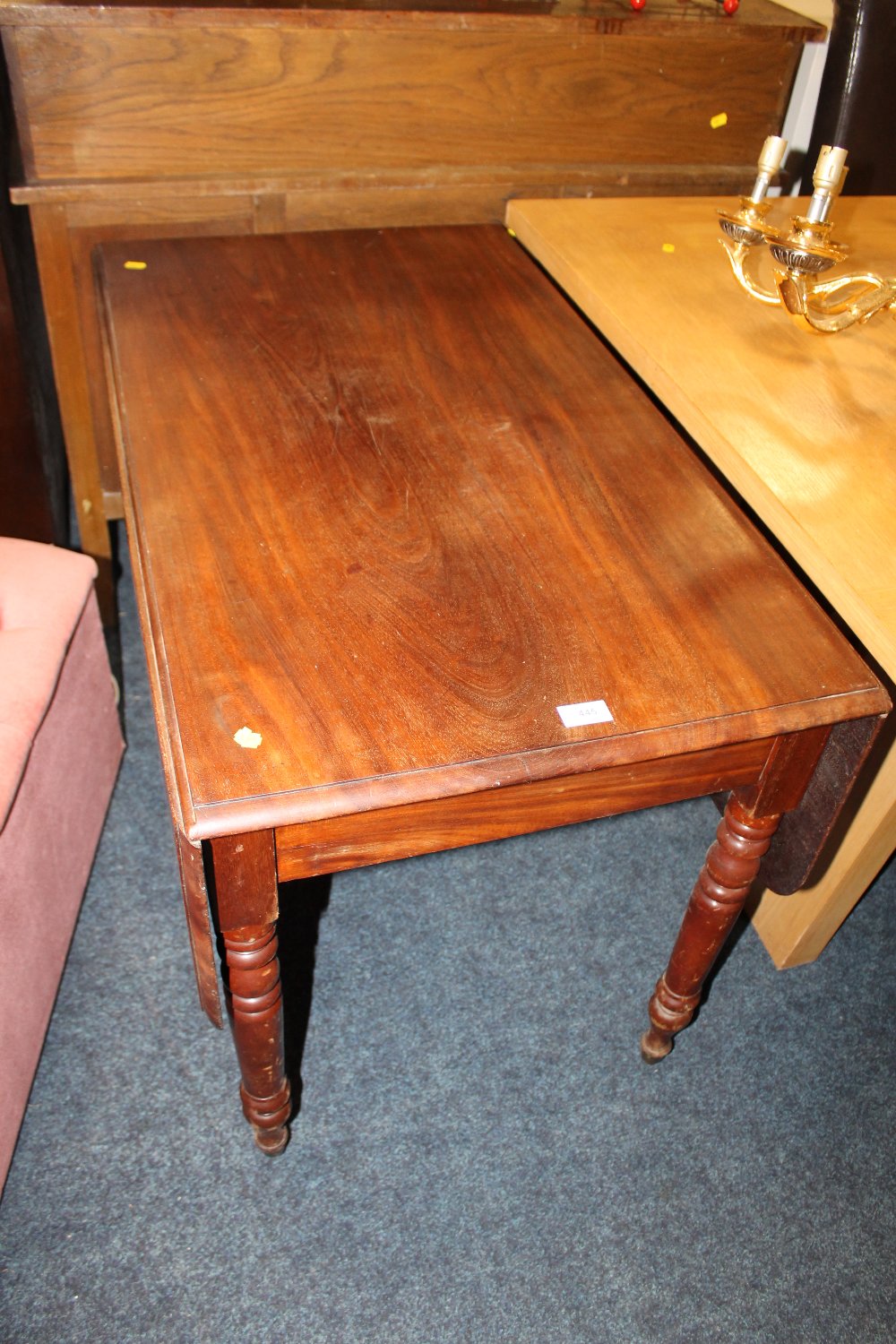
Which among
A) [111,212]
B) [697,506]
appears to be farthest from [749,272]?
[111,212]

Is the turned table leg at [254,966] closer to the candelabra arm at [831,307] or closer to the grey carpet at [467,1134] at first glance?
the grey carpet at [467,1134]

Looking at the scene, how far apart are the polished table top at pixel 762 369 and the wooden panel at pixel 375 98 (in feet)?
0.44

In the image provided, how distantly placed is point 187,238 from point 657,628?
1.00 metres

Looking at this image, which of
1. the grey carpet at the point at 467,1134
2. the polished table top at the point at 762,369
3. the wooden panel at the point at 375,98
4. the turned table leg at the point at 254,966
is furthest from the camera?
the wooden panel at the point at 375,98

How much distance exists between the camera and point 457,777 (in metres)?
0.77

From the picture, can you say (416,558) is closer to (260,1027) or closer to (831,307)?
(260,1027)

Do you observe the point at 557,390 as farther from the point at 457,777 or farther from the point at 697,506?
the point at 457,777

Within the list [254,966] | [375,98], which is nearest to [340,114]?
[375,98]

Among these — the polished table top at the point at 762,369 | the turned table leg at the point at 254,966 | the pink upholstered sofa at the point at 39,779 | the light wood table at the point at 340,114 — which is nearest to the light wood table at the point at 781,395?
the polished table top at the point at 762,369

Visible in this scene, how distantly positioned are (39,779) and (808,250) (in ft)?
3.47

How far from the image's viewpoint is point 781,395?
1160 mm

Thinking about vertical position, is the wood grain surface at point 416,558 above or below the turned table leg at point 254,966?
above

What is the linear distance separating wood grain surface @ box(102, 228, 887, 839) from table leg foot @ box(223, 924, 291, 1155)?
20 centimetres

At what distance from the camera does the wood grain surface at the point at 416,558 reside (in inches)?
31.0
